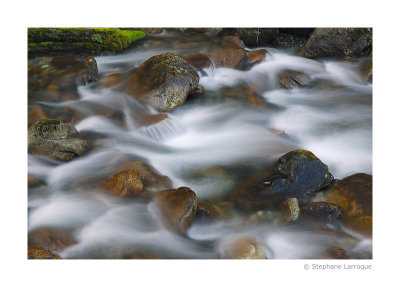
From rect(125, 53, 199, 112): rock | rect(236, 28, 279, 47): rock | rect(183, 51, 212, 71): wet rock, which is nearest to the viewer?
rect(125, 53, 199, 112): rock

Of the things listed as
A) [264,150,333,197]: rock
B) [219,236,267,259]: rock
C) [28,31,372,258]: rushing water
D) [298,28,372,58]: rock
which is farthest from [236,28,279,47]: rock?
[219,236,267,259]: rock

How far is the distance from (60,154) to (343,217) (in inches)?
152

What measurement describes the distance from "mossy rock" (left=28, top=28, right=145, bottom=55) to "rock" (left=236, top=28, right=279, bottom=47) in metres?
2.56

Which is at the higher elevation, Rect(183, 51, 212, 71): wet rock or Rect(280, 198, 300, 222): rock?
Rect(183, 51, 212, 71): wet rock

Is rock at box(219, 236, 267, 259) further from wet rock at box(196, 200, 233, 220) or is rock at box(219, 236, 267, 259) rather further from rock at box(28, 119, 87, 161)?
rock at box(28, 119, 87, 161)

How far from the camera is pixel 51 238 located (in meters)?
3.91

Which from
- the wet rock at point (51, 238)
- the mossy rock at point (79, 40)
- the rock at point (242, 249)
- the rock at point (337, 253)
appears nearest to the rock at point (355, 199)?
the rock at point (337, 253)

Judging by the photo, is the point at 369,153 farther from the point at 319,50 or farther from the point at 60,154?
the point at 60,154

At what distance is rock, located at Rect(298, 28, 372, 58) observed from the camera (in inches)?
312

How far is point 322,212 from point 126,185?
2.42m

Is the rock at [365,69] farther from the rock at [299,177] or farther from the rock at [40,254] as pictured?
the rock at [40,254]

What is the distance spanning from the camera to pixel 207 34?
799cm

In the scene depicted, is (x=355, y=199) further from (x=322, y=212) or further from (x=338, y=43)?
(x=338, y=43)

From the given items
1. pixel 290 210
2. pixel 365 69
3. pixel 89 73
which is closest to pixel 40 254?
pixel 290 210
